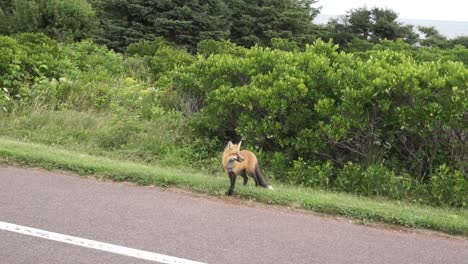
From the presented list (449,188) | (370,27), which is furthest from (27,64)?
(370,27)

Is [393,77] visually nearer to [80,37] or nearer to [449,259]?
[449,259]

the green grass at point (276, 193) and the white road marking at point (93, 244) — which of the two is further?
the green grass at point (276, 193)

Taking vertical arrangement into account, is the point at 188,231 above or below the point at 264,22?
below

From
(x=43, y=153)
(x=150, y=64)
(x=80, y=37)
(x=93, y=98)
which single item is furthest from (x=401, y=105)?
(x=80, y=37)

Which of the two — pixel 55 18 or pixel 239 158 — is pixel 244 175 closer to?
pixel 239 158

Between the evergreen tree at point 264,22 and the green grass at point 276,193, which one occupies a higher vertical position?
the evergreen tree at point 264,22

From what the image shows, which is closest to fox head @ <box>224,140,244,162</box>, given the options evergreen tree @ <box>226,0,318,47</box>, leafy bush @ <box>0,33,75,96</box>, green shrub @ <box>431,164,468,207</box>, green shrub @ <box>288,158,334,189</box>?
green shrub @ <box>288,158,334,189</box>

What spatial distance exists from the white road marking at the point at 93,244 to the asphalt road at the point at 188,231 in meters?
0.08

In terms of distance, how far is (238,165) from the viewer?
6.74m

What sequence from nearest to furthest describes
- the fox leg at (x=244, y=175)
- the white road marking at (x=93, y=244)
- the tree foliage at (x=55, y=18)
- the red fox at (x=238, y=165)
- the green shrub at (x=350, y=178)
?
1. the white road marking at (x=93, y=244)
2. the red fox at (x=238, y=165)
3. the fox leg at (x=244, y=175)
4. the green shrub at (x=350, y=178)
5. the tree foliage at (x=55, y=18)

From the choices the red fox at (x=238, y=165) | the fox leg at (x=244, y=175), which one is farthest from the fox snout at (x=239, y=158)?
the fox leg at (x=244, y=175)

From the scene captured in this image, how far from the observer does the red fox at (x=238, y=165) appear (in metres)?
6.59

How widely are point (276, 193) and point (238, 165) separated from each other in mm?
597

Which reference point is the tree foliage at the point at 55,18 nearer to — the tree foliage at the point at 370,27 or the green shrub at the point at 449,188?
the tree foliage at the point at 370,27
